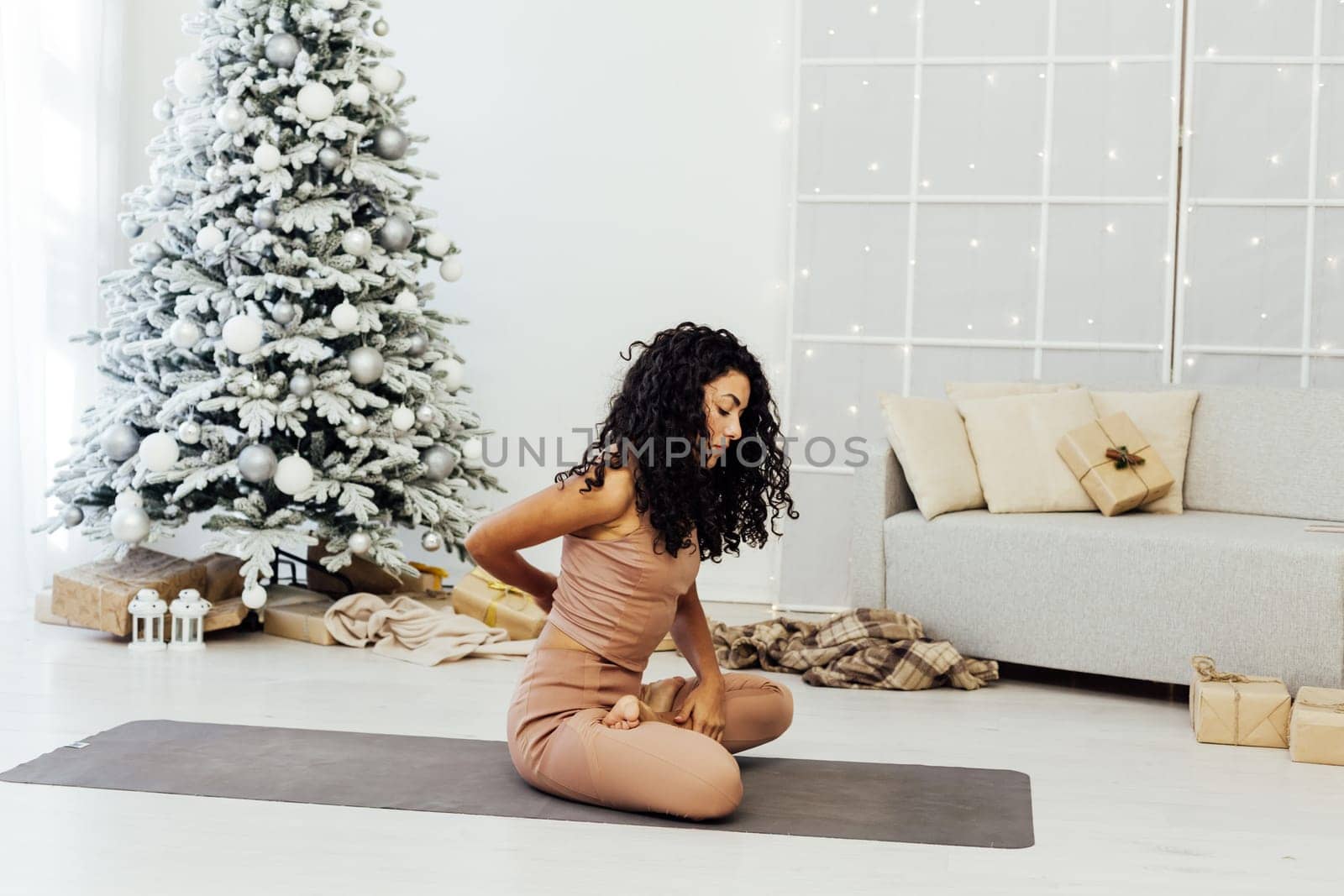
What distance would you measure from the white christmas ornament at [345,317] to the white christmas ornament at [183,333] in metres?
0.39

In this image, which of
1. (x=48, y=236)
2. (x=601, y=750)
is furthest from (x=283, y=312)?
(x=601, y=750)

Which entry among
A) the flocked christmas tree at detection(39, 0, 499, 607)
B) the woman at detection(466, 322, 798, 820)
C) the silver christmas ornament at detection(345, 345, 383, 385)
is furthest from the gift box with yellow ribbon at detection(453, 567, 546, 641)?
the woman at detection(466, 322, 798, 820)

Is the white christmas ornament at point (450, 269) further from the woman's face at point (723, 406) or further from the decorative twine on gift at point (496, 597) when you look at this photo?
the woman's face at point (723, 406)

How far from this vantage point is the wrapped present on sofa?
4246mm

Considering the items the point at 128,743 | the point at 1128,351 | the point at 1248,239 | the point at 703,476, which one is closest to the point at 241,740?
the point at 128,743

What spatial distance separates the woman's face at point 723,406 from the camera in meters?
2.26

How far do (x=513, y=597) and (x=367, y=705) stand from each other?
2.91ft

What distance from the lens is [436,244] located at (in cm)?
401

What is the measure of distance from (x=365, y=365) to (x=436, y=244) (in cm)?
50

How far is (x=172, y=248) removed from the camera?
382cm

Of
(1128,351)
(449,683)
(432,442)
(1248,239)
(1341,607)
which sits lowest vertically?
(449,683)

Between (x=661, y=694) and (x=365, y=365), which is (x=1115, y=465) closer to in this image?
(x=661, y=694)

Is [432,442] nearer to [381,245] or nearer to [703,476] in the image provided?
[381,245]

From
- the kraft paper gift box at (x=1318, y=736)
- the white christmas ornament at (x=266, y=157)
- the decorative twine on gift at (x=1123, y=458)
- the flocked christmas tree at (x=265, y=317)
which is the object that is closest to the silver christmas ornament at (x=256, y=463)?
the flocked christmas tree at (x=265, y=317)
